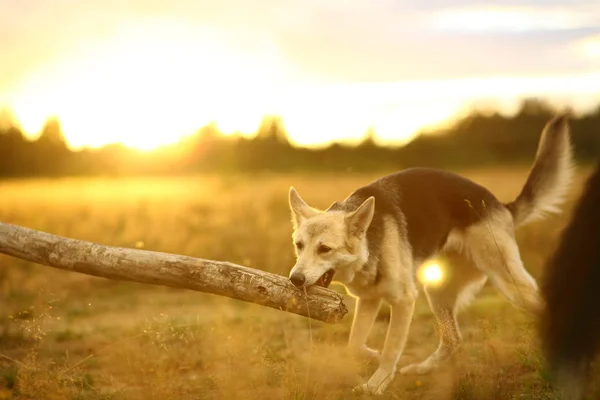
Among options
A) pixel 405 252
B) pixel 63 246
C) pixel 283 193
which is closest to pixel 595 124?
pixel 283 193

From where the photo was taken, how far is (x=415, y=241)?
18.4 feet

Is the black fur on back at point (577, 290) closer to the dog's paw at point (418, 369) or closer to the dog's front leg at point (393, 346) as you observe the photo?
the dog's front leg at point (393, 346)

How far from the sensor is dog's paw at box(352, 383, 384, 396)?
4.99 m

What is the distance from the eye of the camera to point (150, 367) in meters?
5.58

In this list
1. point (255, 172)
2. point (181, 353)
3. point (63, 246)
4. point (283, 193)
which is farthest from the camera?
point (255, 172)

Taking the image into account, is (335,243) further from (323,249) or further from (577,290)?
(577,290)

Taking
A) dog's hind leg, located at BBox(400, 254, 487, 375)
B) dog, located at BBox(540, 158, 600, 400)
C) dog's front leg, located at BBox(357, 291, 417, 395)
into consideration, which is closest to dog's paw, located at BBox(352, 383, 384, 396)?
dog's front leg, located at BBox(357, 291, 417, 395)

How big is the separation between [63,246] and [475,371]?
3.46m

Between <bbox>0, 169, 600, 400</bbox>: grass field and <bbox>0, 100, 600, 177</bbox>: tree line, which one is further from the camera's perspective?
<bbox>0, 100, 600, 177</bbox>: tree line

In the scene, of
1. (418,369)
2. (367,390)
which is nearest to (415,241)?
(418,369)

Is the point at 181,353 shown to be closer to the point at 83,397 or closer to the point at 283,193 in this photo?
the point at 83,397

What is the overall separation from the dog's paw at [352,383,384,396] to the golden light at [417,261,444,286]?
4.07 ft

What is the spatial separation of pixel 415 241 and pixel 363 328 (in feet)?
2.90

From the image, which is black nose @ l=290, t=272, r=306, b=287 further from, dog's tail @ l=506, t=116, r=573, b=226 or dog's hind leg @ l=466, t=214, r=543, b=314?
dog's tail @ l=506, t=116, r=573, b=226
